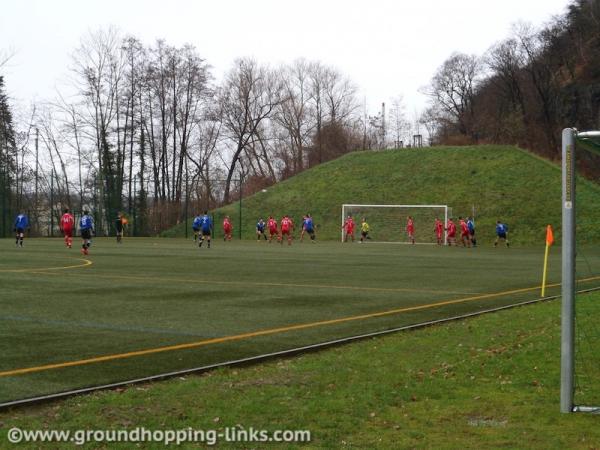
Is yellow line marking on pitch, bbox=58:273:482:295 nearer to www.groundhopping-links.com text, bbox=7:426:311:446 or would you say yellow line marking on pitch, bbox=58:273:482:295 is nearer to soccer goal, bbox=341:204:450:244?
www.groundhopping-links.com text, bbox=7:426:311:446

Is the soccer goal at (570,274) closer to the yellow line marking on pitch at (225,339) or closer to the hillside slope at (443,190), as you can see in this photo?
the yellow line marking on pitch at (225,339)

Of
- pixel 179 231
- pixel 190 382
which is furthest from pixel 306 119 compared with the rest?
pixel 190 382

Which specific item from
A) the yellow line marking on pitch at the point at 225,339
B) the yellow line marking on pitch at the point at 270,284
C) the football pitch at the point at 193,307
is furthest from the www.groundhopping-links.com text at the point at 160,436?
the yellow line marking on pitch at the point at 270,284

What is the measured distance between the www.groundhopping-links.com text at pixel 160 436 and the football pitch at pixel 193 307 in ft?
4.22

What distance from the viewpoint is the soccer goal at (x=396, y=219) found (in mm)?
59531

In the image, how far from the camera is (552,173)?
64.1 m

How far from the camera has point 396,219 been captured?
205 ft

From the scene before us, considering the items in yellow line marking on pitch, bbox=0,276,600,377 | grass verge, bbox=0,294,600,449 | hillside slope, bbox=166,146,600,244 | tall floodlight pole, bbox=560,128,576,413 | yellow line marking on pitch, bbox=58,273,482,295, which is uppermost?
hillside slope, bbox=166,146,600,244

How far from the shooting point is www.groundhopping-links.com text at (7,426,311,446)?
5.59 m

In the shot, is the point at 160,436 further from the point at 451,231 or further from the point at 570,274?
the point at 451,231

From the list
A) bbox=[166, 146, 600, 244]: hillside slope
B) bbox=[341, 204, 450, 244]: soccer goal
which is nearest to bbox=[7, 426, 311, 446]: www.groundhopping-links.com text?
bbox=[166, 146, 600, 244]: hillside slope

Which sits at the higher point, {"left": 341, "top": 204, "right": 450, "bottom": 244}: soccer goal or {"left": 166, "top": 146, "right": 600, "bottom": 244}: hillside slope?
{"left": 166, "top": 146, "right": 600, "bottom": 244}: hillside slope

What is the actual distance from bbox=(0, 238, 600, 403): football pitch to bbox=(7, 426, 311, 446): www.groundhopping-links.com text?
1.29m

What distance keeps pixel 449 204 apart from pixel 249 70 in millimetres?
31426
